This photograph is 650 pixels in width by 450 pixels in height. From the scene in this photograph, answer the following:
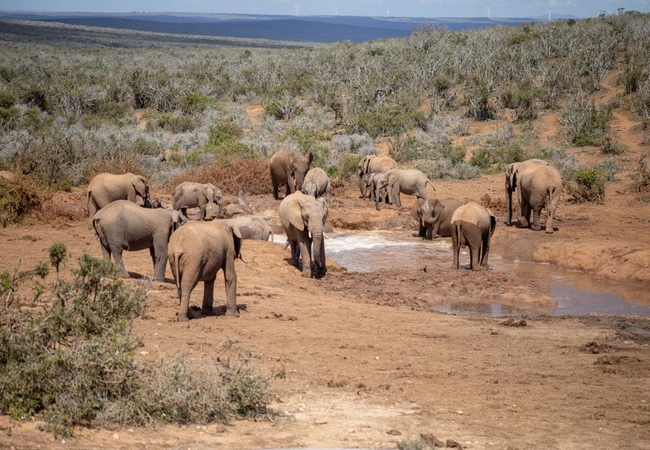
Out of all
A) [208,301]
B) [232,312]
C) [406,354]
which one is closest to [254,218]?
[208,301]

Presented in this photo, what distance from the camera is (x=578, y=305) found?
14.0 meters

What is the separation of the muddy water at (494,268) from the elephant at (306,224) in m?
1.61

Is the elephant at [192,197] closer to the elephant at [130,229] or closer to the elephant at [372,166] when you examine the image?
the elephant at [372,166]

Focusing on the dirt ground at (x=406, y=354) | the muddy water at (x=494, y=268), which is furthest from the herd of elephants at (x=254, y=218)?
the muddy water at (x=494, y=268)

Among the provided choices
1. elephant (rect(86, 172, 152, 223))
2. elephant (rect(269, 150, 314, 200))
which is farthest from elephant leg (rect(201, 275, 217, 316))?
elephant (rect(269, 150, 314, 200))

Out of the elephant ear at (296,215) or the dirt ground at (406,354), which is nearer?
the dirt ground at (406,354)

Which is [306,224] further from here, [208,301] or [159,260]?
[208,301]

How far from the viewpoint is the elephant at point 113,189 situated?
16328 mm

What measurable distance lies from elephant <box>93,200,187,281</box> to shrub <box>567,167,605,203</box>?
485 inches

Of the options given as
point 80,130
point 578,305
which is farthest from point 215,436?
point 80,130

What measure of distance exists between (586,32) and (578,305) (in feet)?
110

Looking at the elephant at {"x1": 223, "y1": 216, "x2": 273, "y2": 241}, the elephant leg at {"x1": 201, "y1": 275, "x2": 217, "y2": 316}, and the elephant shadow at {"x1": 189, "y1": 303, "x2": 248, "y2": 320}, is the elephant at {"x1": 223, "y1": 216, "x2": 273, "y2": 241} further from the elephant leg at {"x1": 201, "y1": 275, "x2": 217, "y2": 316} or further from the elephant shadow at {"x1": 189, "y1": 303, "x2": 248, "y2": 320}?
the elephant leg at {"x1": 201, "y1": 275, "x2": 217, "y2": 316}

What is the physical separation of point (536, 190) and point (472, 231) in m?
4.00

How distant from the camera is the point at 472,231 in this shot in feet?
51.1
